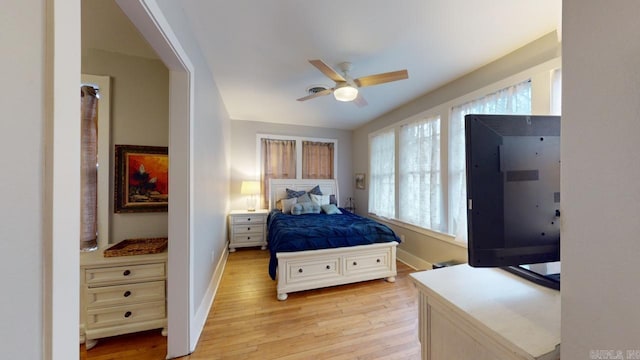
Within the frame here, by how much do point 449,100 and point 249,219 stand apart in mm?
3574

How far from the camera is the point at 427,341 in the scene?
3.04ft

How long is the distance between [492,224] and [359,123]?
13.2 feet

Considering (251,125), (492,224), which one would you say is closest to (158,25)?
(492,224)

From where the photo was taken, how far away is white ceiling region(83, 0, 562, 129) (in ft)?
5.08

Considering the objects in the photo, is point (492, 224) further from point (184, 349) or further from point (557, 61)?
point (184, 349)

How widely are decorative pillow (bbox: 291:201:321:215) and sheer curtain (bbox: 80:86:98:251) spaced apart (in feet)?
8.08

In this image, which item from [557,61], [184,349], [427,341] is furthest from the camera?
[557,61]

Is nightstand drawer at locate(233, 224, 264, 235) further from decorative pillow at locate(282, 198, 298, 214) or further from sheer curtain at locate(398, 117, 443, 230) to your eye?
sheer curtain at locate(398, 117, 443, 230)

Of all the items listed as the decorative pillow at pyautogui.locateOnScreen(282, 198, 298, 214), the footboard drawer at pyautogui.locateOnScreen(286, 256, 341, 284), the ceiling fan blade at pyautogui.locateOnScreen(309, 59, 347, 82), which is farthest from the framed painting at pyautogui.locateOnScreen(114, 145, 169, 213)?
the decorative pillow at pyautogui.locateOnScreen(282, 198, 298, 214)

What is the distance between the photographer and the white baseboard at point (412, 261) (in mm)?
2949

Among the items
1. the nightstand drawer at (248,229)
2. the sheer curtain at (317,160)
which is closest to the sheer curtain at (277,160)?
the sheer curtain at (317,160)

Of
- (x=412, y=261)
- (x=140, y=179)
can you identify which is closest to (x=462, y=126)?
(x=412, y=261)

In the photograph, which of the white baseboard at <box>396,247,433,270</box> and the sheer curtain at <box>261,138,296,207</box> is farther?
the sheer curtain at <box>261,138,296,207</box>

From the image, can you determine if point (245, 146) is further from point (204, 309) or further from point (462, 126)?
point (462, 126)
